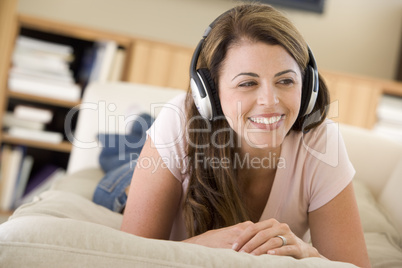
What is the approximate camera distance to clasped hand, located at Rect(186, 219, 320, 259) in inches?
32.9

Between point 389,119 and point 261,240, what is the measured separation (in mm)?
2121

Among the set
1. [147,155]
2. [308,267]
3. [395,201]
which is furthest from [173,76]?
[308,267]

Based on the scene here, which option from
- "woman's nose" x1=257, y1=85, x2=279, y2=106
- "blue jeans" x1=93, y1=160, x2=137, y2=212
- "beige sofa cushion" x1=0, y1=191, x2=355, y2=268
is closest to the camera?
"beige sofa cushion" x1=0, y1=191, x2=355, y2=268

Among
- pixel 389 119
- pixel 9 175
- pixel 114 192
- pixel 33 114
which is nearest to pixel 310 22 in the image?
pixel 389 119

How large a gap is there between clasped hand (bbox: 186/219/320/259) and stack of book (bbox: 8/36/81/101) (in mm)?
1951

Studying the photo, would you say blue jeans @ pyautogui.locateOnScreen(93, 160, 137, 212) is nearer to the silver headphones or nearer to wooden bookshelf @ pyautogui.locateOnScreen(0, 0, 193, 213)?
the silver headphones

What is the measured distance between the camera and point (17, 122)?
2691 mm

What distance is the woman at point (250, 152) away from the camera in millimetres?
1042

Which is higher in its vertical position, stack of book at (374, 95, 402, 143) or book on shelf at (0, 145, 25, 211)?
stack of book at (374, 95, 402, 143)

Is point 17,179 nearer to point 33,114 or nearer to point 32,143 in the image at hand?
point 32,143

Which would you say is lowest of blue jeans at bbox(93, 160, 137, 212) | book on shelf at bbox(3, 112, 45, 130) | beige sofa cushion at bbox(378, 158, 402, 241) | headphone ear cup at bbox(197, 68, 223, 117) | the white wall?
→ book on shelf at bbox(3, 112, 45, 130)

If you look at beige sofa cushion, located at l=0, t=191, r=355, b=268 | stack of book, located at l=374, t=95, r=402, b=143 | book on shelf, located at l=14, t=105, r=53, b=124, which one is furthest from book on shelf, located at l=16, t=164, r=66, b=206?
beige sofa cushion, located at l=0, t=191, r=355, b=268

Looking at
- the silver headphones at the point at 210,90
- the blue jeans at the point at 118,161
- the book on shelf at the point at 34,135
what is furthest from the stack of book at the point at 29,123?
the silver headphones at the point at 210,90

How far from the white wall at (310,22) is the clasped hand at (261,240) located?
2238mm
